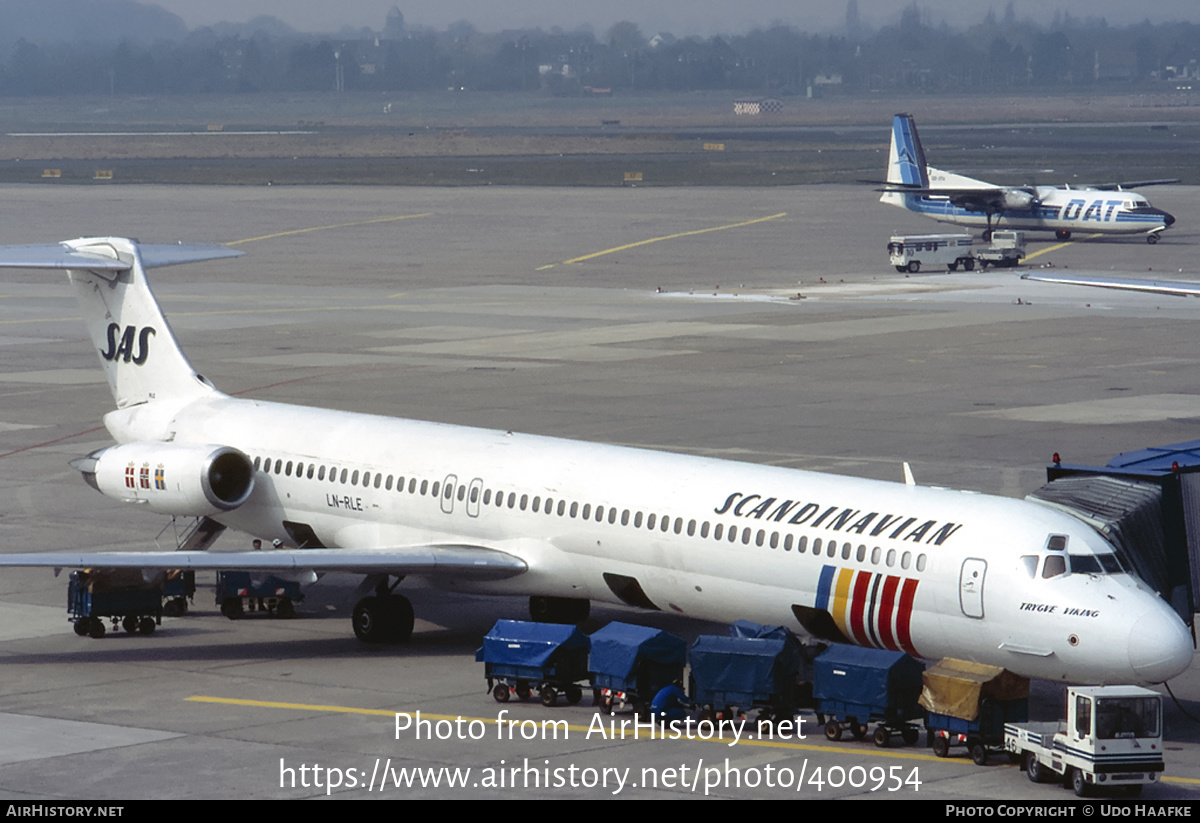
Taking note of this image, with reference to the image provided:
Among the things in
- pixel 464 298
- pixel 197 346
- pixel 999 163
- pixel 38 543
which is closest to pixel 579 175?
pixel 999 163

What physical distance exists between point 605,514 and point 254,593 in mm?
6625

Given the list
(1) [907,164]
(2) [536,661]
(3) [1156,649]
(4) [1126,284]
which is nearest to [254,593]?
(2) [536,661]

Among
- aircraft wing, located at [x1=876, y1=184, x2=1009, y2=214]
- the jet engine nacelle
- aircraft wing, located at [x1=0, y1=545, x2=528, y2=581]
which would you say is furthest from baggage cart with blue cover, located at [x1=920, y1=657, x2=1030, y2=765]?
aircraft wing, located at [x1=876, y1=184, x2=1009, y2=214]

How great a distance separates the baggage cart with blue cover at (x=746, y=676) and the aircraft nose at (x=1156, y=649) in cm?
403

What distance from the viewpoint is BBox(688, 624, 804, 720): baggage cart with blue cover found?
2273 centimetres

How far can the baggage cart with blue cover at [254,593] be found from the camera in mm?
30062

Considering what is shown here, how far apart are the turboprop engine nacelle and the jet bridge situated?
1288cm

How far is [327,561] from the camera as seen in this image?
89.4 ft

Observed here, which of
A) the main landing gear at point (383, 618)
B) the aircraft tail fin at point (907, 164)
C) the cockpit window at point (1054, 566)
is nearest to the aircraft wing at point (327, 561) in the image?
the main landing gear at point (383, 618)

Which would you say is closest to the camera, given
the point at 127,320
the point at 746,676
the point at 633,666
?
the point at 746,676

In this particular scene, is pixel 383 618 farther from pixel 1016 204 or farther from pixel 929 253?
pixel 1016 204

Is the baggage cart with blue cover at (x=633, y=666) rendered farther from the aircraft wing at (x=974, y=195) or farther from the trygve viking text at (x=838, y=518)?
the aircraft wing at (x=974, y=195)

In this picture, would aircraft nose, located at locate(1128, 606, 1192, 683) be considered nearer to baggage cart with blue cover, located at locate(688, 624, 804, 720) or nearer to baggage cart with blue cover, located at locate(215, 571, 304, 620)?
baggage cart with blue cover, located at locate(688, 624, 804, 720)

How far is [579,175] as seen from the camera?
550ft
